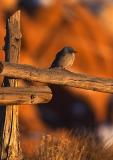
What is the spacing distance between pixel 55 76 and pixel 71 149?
1.36m

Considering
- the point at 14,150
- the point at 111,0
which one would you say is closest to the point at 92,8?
the point at 111,0

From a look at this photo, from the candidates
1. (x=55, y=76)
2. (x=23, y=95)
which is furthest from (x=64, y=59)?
(x=23, y=95)

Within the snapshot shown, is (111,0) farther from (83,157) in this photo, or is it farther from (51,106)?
(83,157)

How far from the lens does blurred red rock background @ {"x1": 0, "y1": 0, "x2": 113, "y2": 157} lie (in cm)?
1889

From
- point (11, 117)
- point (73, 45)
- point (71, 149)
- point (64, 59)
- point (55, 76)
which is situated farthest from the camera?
point (73, 45)

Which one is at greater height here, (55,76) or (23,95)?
(55,76)

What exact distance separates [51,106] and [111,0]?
287 cm

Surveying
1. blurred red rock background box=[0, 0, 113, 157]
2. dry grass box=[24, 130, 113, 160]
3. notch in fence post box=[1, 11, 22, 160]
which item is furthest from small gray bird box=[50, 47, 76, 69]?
blurred red rock background box=[0, 0, 113, 157]

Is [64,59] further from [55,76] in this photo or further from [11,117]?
[11,117]

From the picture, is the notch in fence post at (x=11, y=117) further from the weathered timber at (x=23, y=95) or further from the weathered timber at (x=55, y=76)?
the weathered timber at (x=55, y=76)

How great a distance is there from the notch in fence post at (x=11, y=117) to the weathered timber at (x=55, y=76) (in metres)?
0.44

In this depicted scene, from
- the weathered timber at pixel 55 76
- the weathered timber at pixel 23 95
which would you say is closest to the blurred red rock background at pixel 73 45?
the weathered timber at pixel 55 76

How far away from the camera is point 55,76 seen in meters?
9.38

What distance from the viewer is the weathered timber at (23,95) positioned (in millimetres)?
9242
